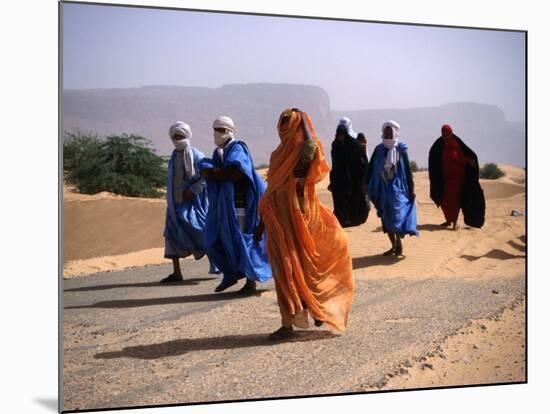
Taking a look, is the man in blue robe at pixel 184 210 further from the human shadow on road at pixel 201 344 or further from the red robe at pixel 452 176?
the red robe at pixel 452 176

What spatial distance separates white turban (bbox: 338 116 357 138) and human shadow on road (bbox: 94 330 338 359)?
1709 millimetres

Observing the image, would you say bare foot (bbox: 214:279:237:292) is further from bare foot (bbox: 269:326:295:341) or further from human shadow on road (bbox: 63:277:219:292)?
bare foot (bbox: 269:326:295:341)

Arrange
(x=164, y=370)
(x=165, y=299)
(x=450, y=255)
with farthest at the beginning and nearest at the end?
1. (x=450, y=255)
2. (x=165, y=299)
3. (x=164, y=370)

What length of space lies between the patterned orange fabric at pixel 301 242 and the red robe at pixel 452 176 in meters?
1.57

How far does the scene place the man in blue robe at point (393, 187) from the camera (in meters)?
8.50

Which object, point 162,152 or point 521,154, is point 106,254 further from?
point 521,154

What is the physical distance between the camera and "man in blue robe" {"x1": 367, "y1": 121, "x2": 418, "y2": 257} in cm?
850

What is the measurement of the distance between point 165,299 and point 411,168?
109 inches

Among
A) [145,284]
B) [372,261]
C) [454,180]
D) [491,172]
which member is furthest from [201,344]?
[491,172]

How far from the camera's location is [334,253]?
24.5 feet

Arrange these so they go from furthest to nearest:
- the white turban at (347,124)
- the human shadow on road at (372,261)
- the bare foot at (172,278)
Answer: the human shadow on road at (372,261), the bare foot at (172,278), the white turban at (347,124)

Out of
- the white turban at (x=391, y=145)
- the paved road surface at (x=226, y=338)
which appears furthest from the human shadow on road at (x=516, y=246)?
the white turban at (x=391, y=145)

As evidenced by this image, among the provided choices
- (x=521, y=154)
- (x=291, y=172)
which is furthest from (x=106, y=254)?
(x=521, y=154)

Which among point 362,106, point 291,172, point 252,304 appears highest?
point 362,106
